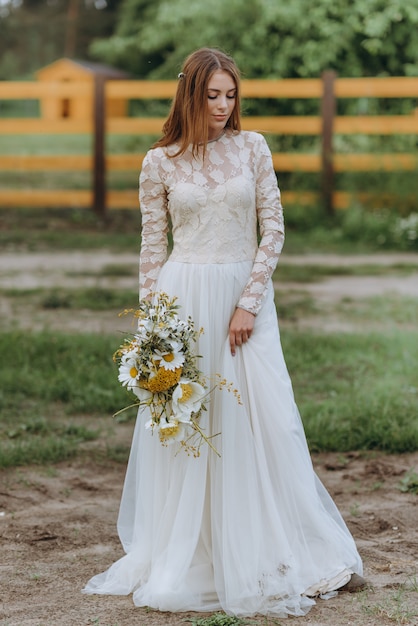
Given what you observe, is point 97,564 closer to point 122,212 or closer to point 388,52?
point 122,212

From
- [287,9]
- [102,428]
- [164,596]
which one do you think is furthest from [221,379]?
[287,9]

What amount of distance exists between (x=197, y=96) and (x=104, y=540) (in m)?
1.83

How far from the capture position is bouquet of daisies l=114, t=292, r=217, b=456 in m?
3.42

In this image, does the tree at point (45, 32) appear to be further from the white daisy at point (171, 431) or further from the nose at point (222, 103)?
the white daisy at point (171, 431)

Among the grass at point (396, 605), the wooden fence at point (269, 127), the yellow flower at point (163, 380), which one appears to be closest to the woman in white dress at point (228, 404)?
the grass at point (396, 605)

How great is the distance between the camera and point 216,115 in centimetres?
358

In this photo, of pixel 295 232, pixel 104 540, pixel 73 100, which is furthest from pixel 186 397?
pixel 73 100

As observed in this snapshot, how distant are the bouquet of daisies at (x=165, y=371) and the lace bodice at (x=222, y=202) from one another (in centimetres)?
24

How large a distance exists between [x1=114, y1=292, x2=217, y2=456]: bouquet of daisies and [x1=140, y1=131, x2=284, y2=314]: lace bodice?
0.24 meters

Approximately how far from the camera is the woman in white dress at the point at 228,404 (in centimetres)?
358

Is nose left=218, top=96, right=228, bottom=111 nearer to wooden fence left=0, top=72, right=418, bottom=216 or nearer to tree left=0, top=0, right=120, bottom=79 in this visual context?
wooden fence left=0, top=72, right=418, bottom=216

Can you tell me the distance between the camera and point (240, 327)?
141 inches

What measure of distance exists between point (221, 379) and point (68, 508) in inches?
56.5

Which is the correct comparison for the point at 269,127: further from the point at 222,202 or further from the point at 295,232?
the point at 222,202
